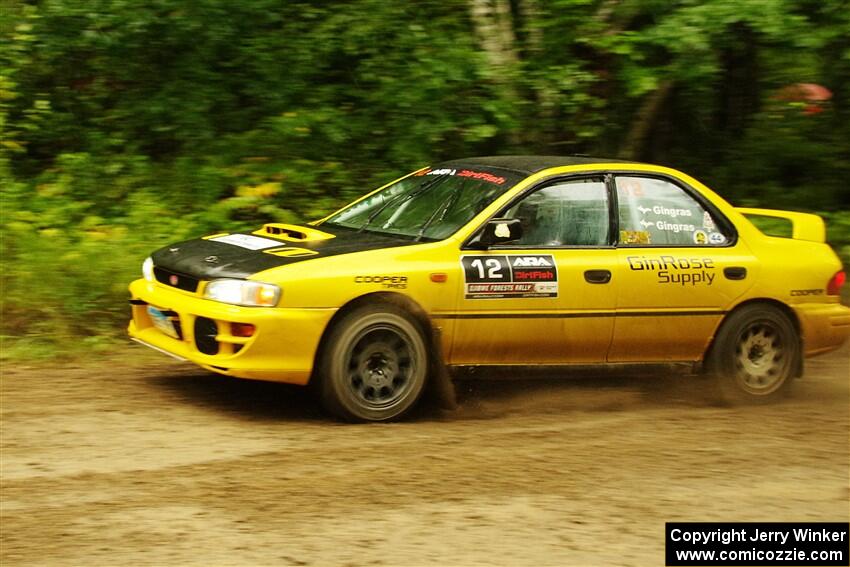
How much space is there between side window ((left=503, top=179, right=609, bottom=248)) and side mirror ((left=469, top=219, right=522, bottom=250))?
0.13 m

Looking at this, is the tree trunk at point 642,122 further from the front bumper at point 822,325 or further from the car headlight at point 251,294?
the car headlight at point 251,294

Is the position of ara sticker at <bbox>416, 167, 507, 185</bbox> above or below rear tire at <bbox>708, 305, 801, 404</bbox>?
above

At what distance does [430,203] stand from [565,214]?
885 mm

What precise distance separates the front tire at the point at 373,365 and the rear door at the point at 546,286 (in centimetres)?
31

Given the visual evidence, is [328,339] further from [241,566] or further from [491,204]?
[241,566]

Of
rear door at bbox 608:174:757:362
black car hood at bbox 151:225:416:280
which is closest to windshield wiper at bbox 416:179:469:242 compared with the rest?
black car hood at bbox 151:225:416:280

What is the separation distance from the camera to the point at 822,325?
28.1 ft

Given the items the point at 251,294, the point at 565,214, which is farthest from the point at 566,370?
the point at 251,294

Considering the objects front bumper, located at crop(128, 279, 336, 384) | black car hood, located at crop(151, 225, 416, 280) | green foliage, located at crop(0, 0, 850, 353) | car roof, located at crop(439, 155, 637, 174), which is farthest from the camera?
green foliage, located at crop(0, 0, 850, 353)

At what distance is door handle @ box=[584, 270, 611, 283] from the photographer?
307 inches

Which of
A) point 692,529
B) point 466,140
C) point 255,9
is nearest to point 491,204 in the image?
point 692,529

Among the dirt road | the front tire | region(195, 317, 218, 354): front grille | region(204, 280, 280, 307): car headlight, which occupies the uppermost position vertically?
region(204, 280, 280, 307): car headlight

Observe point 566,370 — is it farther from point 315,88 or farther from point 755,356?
point 315,88

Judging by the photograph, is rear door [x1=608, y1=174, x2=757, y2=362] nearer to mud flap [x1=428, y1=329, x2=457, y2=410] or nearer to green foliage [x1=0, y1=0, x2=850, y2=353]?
mud flap [x1=428, y1=329, x2=457, y2=410]
